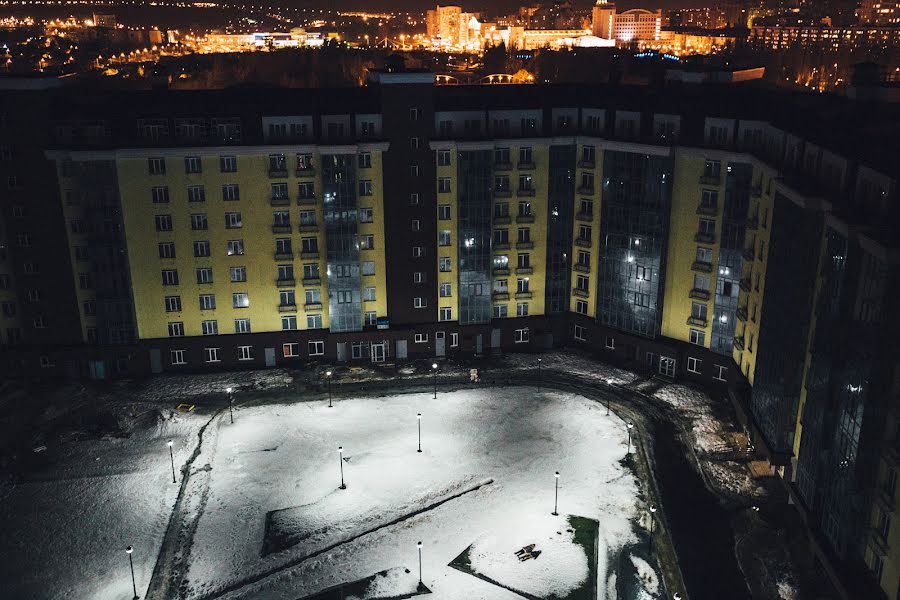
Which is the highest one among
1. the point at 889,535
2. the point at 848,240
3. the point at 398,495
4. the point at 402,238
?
the point at 848,240

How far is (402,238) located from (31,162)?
3622 cm

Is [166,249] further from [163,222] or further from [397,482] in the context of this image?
[397,482]

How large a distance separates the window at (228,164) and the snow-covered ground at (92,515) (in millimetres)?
24800

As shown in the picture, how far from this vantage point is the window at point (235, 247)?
8244 cm

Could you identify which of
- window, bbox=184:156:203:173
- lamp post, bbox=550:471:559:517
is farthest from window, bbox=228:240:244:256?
lamp post, bbox=550:471:559:517

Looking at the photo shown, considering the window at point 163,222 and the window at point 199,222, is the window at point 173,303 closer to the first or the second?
the window at point 163,222

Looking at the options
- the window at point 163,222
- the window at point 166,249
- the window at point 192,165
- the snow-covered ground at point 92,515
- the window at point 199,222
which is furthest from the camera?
the window at point 166,249

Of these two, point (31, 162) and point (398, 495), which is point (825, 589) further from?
point (31, 162)

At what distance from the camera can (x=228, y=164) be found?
8000cm

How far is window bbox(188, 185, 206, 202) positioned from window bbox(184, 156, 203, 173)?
1.58 meters

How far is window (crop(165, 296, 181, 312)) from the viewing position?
274 feet

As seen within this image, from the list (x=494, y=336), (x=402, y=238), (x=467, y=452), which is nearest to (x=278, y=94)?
(x=402, y=238)

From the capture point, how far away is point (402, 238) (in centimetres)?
8500

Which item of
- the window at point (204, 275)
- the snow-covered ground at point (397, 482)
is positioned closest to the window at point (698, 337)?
the snow-covered ground at point (397, 482)
